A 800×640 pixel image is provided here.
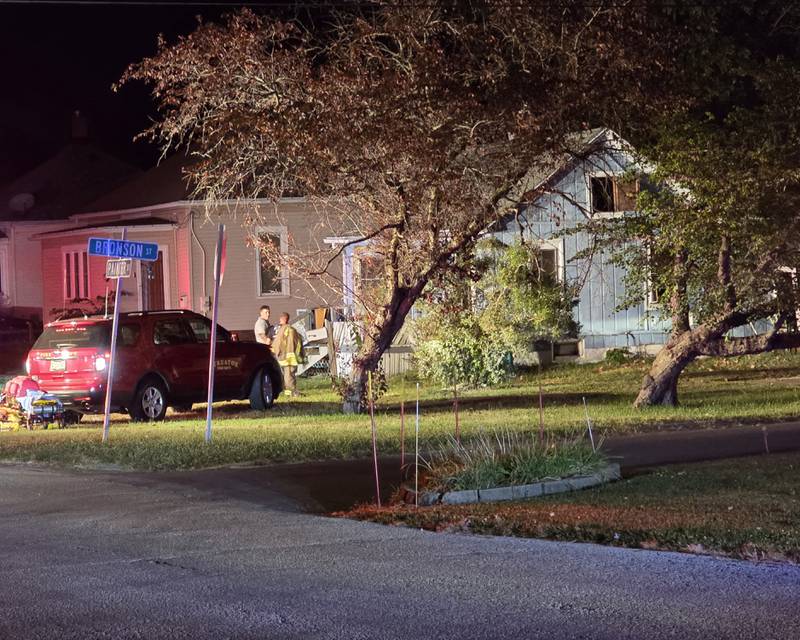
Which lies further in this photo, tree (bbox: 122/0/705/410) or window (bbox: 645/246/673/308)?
window (bbox: 645/246/673/308)

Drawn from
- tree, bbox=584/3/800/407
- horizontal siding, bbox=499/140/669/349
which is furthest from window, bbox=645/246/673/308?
horizontal siding, bbox=499/140/669/349

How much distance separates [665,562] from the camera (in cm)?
855

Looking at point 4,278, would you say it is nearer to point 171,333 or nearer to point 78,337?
point 171,333

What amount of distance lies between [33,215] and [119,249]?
27.7 m

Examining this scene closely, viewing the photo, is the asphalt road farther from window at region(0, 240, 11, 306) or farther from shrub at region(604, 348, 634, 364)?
window at region(0, 240, 11, 306)

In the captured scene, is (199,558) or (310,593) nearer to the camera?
(310,593)

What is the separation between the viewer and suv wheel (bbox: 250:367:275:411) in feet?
73.0

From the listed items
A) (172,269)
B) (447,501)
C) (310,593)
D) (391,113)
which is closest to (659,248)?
(391,113)

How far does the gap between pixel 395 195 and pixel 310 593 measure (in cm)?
1215

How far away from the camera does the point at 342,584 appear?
7973 millimetres

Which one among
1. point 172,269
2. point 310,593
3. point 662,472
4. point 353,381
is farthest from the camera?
point 172,269

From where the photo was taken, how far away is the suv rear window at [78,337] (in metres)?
19.8

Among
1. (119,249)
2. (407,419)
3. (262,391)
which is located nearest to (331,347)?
(262,391)

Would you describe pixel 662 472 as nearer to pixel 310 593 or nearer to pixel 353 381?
pixel 310 593
